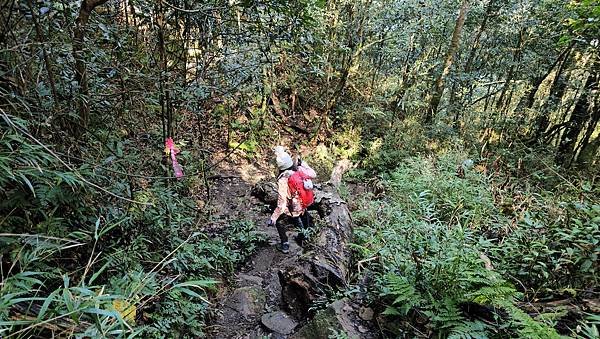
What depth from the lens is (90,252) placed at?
3.28 m

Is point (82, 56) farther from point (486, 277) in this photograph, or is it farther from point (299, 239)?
point (299, 239)

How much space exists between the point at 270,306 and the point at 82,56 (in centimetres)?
379

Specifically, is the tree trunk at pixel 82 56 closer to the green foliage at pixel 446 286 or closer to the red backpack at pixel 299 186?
the red backpack at pixel 299 186

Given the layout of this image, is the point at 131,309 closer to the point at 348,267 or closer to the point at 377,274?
the point at 377,274

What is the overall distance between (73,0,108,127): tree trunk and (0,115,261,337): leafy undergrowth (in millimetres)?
Result: 463

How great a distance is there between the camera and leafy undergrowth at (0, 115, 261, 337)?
2021mm

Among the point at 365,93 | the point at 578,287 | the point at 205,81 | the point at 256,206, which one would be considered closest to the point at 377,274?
the point at 578,287

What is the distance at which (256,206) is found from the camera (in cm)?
805

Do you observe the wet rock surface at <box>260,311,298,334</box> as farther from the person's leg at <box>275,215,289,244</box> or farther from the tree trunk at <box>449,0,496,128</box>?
the tree trunk at <box>449,0,496,128</box>

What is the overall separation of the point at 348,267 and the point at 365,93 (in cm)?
1014

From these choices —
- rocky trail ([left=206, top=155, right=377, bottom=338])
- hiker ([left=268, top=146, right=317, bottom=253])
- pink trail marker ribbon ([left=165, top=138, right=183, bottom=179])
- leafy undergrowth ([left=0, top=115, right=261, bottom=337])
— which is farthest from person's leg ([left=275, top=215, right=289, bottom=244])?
pink trail marker ribbon ([left=165, top=138, right=183, bottom=179])

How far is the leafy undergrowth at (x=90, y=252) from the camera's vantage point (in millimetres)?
2021

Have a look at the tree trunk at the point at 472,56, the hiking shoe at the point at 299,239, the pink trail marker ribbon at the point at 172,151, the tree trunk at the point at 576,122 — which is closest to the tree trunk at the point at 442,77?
the tree trunk at the point at 472,56

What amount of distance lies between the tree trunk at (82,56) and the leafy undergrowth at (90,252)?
0.46 m
